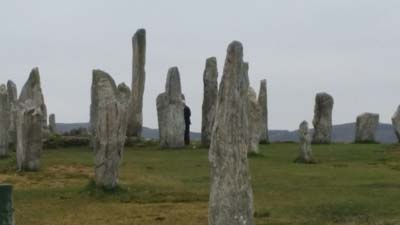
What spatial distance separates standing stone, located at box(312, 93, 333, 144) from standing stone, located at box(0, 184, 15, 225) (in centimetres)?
3814

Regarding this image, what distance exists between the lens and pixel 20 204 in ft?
71.4

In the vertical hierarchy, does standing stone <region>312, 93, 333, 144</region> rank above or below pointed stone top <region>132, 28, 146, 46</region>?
below

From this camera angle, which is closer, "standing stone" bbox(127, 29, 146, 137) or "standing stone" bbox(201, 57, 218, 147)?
"standing stone" bbox(201, 57, 218, 147)

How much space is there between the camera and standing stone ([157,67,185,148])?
4094cm

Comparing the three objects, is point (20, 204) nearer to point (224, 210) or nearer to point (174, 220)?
point (174, 220)

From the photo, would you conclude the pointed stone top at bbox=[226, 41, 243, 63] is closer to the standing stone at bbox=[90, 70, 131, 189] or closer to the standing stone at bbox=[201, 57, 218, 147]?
the standing stone at bbox=[90, 70, 131, 189]

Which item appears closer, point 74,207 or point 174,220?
point 174,220

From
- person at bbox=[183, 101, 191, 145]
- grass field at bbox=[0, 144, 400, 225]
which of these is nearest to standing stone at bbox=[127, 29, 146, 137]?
person at bbox=[183, 101, 191, 145]

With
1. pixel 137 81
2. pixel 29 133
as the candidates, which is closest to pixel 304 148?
pixel 29 133

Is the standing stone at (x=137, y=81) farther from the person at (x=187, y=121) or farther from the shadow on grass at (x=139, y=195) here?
the shadow on grass at (x=139, y=195)

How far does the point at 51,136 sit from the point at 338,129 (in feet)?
303

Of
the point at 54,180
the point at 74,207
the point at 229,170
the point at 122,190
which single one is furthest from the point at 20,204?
the point at 229,170

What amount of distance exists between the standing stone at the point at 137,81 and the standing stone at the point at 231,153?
1167 inches

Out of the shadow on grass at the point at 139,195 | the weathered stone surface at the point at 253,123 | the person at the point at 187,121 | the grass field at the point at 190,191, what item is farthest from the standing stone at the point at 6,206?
the person at the point at 187,121
